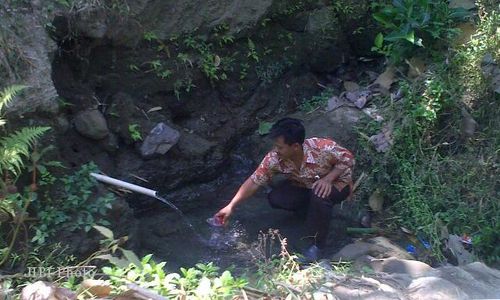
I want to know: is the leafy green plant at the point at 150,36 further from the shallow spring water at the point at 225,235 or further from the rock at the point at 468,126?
the rock at the point at 468,126

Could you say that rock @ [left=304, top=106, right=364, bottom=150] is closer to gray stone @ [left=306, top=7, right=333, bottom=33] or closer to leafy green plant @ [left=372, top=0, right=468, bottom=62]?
leafy green plant @ [left=372, top=0, right=468, bottom=62]

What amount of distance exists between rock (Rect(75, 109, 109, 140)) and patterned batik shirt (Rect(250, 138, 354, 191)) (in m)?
1.30

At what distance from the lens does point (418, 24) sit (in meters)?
5.96

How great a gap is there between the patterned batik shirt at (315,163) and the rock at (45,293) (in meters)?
2.12

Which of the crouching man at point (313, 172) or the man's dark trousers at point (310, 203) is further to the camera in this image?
the man's dark trousers at point (310, 203)

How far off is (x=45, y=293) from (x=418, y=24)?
13.9 ft

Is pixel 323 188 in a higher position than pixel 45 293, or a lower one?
higher

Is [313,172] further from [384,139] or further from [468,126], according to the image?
[468,126]

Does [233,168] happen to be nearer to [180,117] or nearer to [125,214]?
[180,117]

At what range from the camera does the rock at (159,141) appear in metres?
5.64

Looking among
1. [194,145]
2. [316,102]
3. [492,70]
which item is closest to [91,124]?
[194,145]

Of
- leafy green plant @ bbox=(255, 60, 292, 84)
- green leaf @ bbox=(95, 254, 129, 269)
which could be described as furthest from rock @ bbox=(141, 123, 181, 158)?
green leaf @ bbox=(95, 254, 129, 269)

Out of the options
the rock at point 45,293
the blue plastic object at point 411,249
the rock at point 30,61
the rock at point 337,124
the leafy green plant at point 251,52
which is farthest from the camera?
the leafy green plant at point 251,52

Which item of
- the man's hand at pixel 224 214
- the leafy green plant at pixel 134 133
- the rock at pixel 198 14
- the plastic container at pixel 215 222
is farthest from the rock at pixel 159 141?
the man's hand at pixel 224 214
